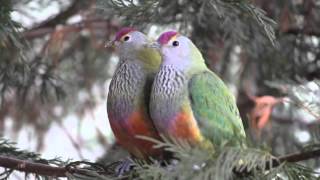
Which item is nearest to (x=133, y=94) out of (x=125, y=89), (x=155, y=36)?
(x=125, y=89)

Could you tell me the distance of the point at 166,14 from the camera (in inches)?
80.8

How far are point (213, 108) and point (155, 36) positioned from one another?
717mm

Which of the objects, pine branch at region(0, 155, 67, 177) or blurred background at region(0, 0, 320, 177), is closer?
pine branch at region(0, 155, 67, 177)

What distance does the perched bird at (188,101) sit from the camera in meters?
1.44

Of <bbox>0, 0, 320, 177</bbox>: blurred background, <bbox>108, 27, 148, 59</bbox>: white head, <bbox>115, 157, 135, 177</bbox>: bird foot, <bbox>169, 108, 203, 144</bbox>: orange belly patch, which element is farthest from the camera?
<bbox>0, 0, 320, 177</bbox>: blurred background

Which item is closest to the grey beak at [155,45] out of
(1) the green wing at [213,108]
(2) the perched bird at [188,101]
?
(2) the perched bird at [188,101]

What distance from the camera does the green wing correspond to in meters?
1.44

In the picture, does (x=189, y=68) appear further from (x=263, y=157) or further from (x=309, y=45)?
(x=309, y=45)

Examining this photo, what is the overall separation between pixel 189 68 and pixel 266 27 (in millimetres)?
201

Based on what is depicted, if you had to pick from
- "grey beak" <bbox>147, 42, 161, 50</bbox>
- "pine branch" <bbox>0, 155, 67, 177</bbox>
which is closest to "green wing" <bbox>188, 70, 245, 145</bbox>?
"grey beak" <bbox>147, 42, 161, 50</bbox>

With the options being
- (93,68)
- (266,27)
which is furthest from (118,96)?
(93,68)

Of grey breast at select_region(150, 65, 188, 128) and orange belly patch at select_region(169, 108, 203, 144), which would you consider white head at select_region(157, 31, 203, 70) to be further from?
orange belly patch at select_region(169, 108, 203, 144)

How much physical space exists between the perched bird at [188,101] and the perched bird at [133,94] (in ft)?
0.21

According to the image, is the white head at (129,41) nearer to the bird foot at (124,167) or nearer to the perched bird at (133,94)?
the perched bird at (133,94)
